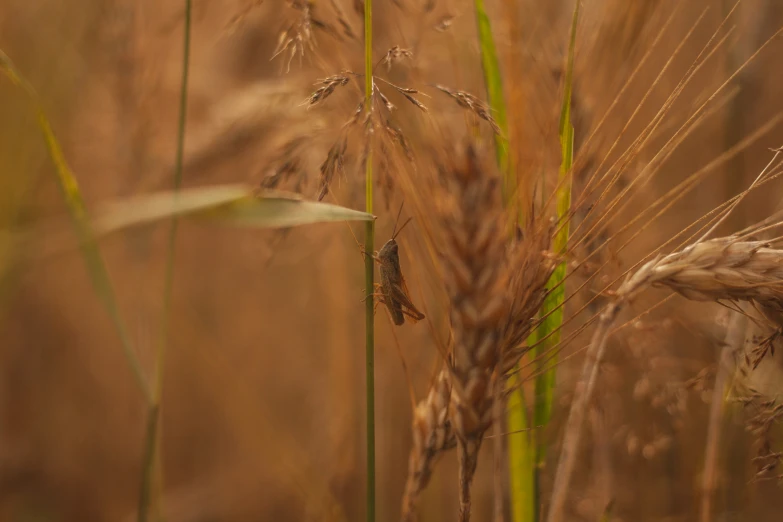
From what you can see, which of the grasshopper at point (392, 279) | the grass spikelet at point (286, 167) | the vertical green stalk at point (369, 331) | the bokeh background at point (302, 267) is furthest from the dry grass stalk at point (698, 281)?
the grass spikelet at point (286, 167)

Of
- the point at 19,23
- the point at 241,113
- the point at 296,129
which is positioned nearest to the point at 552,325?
the point at 296,129

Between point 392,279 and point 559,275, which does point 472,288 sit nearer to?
point 559,275

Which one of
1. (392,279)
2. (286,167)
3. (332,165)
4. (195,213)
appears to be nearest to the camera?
(195,213)

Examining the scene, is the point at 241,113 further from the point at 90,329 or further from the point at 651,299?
the point at 90,329

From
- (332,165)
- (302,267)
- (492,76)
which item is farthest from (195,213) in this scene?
(302,267)

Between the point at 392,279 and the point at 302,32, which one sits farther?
the point at 392,279

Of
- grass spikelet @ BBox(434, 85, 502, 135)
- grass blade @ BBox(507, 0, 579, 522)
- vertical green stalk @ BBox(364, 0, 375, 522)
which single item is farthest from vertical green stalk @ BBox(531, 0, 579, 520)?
vertical green stalk @ BBox(364, 0, 375, 522)
